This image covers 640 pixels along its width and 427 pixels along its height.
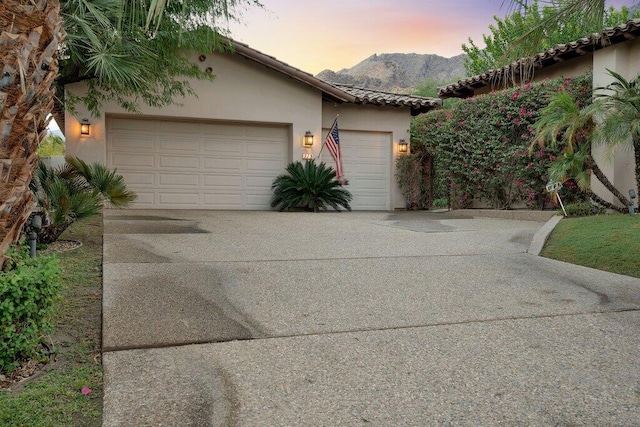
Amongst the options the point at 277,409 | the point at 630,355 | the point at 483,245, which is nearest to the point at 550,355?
the point at 630,355

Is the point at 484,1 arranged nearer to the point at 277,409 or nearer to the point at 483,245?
the point at 483,245

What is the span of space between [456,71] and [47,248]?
68714 mm

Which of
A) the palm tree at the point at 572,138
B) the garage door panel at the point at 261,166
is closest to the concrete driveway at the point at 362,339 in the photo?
the palm tree at the point at 572,138

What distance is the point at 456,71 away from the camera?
6819 cm

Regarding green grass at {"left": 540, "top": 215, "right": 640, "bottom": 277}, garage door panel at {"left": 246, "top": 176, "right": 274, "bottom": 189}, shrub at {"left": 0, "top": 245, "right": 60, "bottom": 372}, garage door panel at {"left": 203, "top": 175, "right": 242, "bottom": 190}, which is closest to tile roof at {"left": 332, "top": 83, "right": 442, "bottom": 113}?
garage door panel at {"left": 246, "top": 176, "right": 274, "bottom": 189}

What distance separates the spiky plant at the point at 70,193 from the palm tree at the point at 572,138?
23.9 feet

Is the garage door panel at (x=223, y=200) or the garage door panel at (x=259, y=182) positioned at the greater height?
the garage door panel at (x=259, y=182)

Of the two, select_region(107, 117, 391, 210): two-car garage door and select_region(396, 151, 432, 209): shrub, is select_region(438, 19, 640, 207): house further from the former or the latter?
select_region(107, 117, 391, 210): two-car garage door

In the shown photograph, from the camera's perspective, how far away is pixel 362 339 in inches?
134

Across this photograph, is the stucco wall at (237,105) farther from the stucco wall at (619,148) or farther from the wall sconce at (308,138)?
the stucco wall at (619,148)

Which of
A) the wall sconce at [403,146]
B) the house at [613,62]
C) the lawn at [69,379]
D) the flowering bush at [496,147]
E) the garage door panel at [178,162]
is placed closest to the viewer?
the lawn at [69,379]

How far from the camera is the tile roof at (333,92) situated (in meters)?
13.6

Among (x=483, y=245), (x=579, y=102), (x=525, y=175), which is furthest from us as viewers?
(x=525, y=175)

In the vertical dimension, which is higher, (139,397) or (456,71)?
(456,71)
